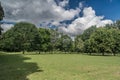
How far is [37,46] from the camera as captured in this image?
7900cm

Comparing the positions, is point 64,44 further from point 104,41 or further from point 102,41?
point 104,41

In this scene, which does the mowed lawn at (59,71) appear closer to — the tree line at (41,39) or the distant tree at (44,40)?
the tree line at (41,39)

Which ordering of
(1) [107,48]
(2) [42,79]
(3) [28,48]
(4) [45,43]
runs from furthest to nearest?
1. (4) [45,43]
2. (3) [28,48]
3. (1) [107,48]
4. (2) [42,79]

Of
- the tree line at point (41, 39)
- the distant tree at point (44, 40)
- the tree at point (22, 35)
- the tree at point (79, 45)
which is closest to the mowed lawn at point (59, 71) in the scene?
the tree line at point (41, 39)

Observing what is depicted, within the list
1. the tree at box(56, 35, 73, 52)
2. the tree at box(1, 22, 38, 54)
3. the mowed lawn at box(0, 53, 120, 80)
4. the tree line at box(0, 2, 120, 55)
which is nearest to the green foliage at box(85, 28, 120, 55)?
the tree line at box(0, 2, 120, 55)

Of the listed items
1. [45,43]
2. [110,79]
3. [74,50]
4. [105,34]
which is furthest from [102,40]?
[110,79]

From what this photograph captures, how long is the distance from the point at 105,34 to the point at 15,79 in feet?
198

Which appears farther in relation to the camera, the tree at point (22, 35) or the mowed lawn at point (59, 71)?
the tree at point (22, 35)

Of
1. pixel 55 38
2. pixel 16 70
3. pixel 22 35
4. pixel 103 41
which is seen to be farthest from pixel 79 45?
pixel 16 70

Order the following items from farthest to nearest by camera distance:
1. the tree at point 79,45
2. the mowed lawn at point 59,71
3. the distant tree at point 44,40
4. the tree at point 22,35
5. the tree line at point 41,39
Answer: the tree at point 79,45 < the distant tree at point 44,40 < the tree at point 22,35 < the tree line at point 41,39 < the mowed lawn at point 59,71

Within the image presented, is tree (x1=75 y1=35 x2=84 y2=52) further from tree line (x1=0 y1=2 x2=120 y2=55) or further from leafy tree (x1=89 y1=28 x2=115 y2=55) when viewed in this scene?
leafy tree (x1=89 y1=28 x2=115 y2=55)

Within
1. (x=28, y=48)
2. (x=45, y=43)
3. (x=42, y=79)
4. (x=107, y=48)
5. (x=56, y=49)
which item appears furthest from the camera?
(x=56, y=49)

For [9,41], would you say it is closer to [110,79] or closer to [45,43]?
[45,43]

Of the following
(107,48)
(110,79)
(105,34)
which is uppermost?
(105,34)
